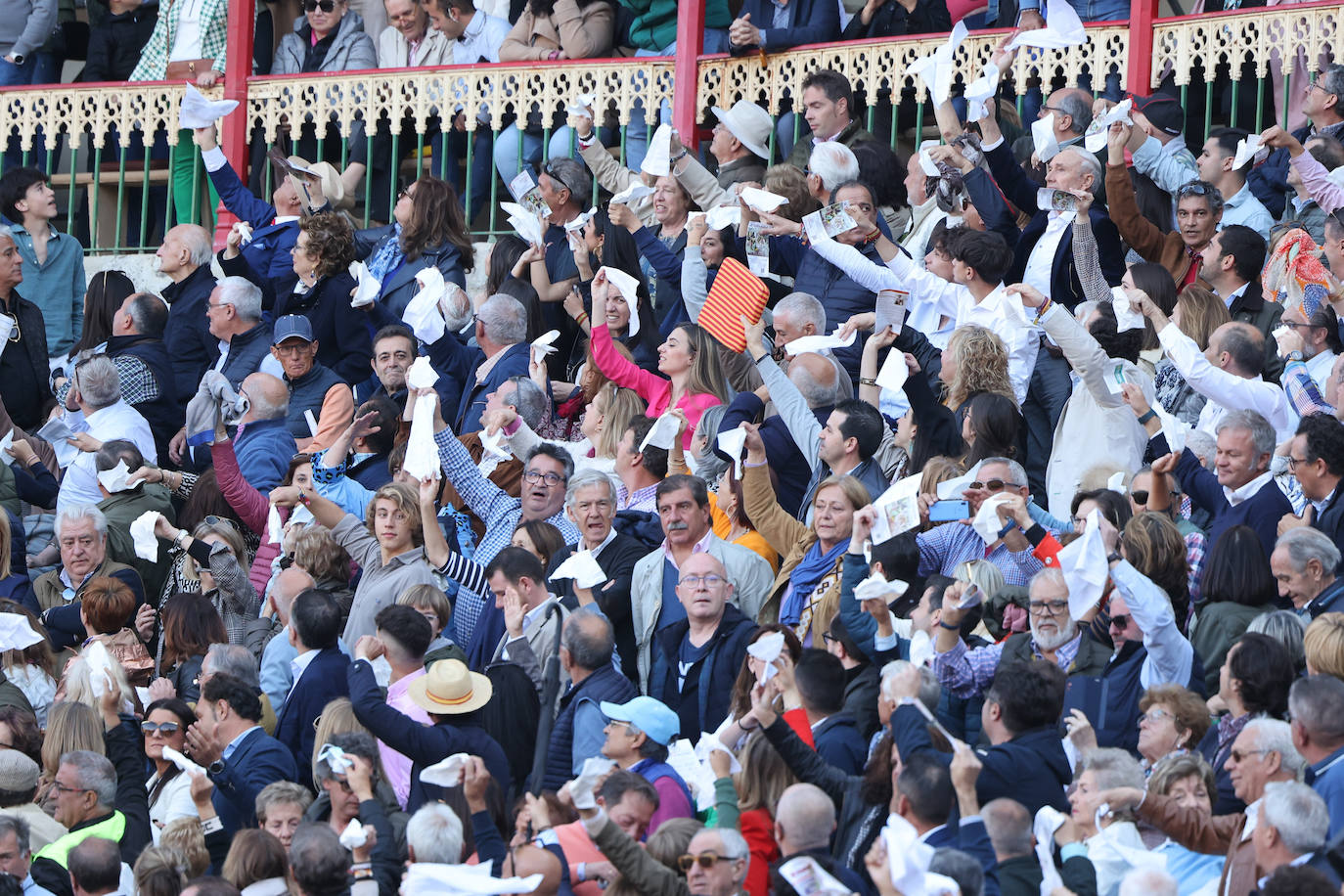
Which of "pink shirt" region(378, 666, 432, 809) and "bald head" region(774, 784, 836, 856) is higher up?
"bald head" region(774, 784, 836, 856)

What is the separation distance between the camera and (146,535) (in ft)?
37.6

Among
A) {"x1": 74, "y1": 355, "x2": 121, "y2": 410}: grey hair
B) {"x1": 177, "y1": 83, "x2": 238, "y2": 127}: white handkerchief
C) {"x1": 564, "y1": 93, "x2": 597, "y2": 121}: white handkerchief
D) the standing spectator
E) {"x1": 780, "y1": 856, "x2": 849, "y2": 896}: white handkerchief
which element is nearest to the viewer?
{"x1": 780, "y1": 856, "x2": 849, "y2": 896}: white handkerchief

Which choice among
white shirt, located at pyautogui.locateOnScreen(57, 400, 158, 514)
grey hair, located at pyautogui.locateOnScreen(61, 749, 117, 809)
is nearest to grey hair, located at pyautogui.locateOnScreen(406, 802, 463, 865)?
grey hair, located at pyautogui.locateOnScreen(61, 749, 117, 809)

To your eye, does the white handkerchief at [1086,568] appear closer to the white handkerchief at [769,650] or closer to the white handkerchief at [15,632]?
the white handkerchief at [769,650]

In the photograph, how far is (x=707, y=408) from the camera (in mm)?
11570

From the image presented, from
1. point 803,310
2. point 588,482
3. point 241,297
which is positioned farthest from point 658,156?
point 588,482

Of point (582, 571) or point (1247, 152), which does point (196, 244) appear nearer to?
point (582, 571)

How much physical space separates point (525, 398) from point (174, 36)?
5.65 metres

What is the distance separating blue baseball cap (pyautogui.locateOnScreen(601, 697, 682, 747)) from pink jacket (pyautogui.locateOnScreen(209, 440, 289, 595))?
11.1 ft

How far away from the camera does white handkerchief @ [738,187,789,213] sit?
12.5 m

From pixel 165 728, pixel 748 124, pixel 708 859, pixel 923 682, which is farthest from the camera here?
pixel 748 124

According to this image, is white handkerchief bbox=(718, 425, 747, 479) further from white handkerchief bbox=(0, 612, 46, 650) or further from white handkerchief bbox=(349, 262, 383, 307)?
white handkerchief bbox=(349, 262, 383, 307)

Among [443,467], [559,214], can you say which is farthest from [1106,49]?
[443,467]

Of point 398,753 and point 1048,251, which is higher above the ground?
point 1048,251
